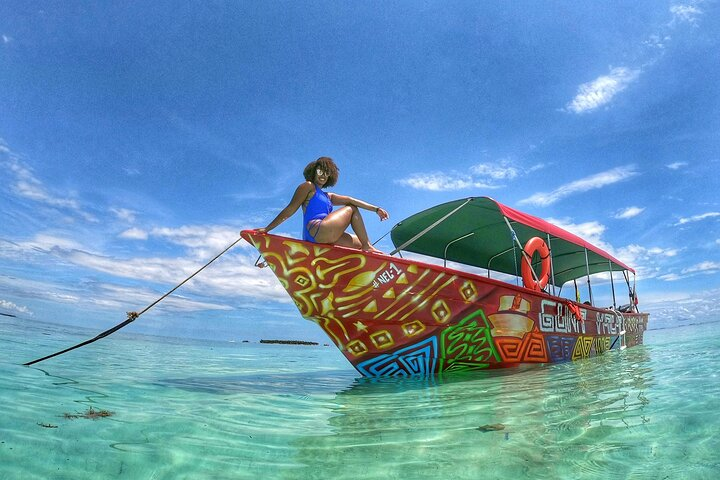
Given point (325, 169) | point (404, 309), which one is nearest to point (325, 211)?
point (325, 169)

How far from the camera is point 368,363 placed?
5.12 m

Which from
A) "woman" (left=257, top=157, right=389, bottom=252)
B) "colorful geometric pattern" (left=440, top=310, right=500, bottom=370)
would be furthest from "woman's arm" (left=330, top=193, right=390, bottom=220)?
"colorful geometric pattern" (left=440, top=310, right=500, bottom=370)

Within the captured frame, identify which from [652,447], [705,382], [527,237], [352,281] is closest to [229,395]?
[352,281]

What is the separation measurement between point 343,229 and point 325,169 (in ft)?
2.54

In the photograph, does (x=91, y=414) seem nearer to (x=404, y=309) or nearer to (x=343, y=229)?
(x=343, y=229)

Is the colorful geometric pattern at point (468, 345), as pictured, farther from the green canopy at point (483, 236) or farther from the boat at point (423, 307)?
the green canopy at point (483, 236)

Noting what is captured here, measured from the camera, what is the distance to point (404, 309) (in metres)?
4.91

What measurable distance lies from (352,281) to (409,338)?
1.13 meters

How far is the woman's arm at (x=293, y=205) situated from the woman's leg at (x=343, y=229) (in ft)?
1.21

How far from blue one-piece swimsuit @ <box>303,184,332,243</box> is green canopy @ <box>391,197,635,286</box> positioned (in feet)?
4.87

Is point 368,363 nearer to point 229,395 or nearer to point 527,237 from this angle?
point 229,395

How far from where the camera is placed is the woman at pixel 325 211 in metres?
4.57

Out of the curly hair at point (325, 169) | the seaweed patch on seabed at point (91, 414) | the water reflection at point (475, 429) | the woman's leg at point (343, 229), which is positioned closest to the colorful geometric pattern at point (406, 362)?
the water reflection at point (475, 429)

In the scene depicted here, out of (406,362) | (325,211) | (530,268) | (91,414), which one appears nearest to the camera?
(91,414)
